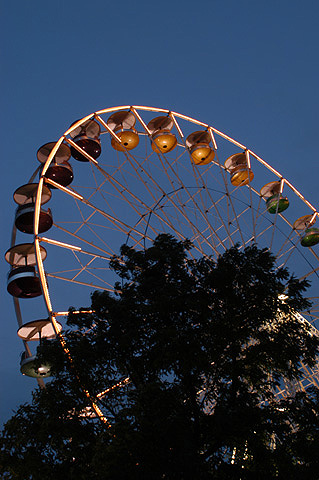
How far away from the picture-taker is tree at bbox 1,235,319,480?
6.37 meters

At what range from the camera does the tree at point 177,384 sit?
637cm

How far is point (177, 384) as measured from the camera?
7.42 m

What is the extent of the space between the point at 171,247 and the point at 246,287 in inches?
70.2

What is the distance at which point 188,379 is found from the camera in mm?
7270

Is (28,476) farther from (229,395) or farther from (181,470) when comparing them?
(229,395)

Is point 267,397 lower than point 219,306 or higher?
lower

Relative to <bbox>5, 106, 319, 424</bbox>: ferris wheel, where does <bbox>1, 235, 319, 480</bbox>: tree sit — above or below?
below

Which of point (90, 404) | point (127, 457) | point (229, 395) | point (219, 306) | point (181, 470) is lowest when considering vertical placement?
point (181, 470)

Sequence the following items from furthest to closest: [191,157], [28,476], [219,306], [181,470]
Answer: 1. [191,157]
2. [219,306]
3. [28,476]
4. [181,470]

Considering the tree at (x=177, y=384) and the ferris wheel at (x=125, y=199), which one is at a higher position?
the ferris wheel at (x=125, y=199)

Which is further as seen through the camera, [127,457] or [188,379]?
[188,379]

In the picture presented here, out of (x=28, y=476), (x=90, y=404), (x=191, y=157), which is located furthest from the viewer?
(x=191, y=157)

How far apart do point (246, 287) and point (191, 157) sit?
9424mm

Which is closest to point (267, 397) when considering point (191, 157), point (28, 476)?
point (28, 476)
